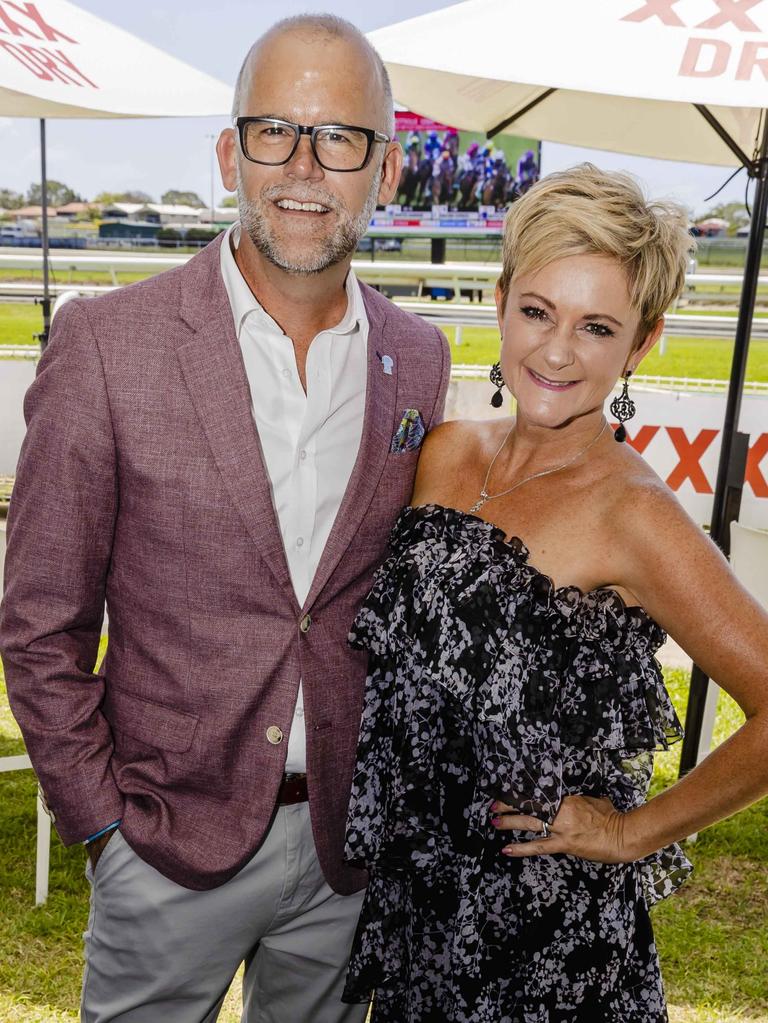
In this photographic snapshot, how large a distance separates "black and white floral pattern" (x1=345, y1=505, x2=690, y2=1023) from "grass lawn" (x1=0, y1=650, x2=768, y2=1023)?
1431 mm

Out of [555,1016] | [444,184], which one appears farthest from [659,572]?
[444,184]

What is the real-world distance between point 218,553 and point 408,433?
1.77 ft

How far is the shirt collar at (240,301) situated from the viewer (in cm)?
189

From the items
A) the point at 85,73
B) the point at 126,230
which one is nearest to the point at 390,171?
A: the point at 85,73

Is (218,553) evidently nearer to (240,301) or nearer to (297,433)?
(297,433)

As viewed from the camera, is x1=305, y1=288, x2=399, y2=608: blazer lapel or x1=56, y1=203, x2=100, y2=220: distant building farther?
x1=56, y1=203, x2=100, y2=220: distant building

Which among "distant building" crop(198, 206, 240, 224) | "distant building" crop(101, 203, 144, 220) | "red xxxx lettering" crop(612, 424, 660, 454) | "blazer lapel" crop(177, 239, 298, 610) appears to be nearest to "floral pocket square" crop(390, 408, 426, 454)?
"blazer lapel" crop(177, 239, 298, 610)

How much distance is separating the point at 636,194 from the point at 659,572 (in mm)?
765

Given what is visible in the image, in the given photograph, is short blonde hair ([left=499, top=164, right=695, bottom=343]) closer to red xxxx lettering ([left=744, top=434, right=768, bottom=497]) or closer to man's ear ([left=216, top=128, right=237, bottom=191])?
man's ear ([left=216, top=128, right=237, bottom=191])

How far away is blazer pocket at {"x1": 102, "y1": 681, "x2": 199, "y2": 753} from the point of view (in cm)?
184

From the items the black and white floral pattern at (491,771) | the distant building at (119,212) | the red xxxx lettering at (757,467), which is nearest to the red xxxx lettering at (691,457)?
the red xxxx lettering at (757,467)

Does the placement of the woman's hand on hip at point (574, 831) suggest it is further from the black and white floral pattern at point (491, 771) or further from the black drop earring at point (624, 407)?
the black drop earring at point (624, 407)

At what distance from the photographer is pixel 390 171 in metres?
1.99

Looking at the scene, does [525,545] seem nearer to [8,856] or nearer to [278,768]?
[278,768]
